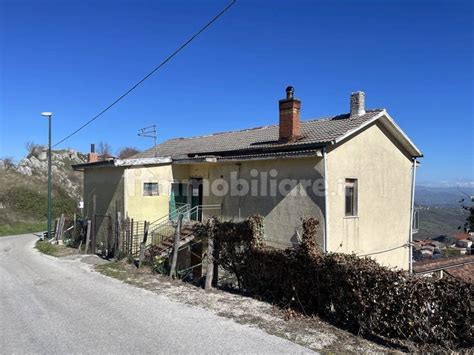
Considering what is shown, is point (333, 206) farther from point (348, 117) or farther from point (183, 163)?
point (183, 163)

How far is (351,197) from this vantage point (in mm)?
14273

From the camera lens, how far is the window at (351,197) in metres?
14.1

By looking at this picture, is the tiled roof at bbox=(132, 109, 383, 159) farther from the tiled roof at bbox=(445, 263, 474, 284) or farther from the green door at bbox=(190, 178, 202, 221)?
the tiled roof at bbox=(445, 263, 474, 284)

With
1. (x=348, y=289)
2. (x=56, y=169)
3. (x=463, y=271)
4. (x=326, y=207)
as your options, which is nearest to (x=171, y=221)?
(x=326, y=207)

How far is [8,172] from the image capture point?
135 feet

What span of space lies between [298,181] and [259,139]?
4.59m

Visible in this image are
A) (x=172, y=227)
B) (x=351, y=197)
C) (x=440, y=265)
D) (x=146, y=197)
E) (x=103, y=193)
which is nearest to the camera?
(x=351, y=197)

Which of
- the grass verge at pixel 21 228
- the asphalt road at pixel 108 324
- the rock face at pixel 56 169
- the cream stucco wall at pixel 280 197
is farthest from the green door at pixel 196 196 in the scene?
the rock face at pixel 56 169

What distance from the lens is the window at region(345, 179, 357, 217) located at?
554 inches

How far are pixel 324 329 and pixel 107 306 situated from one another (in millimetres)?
4632

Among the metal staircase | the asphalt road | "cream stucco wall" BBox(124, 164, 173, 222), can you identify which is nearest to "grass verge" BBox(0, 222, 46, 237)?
"cream stucco wall" BBox(124, 164, 173, 222)

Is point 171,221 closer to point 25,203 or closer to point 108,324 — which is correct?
point 108,324

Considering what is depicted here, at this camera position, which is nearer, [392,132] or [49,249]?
[392,132]

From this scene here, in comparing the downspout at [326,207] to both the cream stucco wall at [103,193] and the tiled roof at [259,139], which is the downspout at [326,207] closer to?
the tiled roof at [259,139]
